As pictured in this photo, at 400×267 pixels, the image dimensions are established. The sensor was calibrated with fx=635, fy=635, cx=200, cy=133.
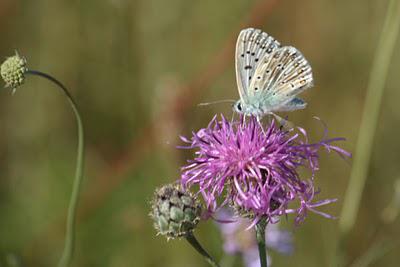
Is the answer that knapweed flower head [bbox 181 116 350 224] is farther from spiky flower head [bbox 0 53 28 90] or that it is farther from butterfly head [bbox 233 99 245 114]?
spiky flower head [bbox 0 53 28 90]

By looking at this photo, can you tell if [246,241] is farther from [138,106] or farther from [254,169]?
[138,106]

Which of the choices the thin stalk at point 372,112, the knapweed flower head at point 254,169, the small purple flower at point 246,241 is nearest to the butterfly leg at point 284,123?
the knapweed flower head at point 254,169

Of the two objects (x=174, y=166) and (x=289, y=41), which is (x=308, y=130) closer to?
(x=289, y=41)

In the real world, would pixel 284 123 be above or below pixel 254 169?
above

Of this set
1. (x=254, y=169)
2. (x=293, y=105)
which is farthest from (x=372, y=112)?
(x=254, y=169)

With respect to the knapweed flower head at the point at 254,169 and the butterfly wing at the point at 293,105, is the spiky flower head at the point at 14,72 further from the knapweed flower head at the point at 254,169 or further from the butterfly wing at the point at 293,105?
the butterfly wing at the point at 293,105

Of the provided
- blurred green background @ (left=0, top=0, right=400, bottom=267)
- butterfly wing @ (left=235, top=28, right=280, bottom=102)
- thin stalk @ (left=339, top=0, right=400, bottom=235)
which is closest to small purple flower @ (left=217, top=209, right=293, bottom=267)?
thin stalk @ (left=339, top=0, right=400, bottom=235)
